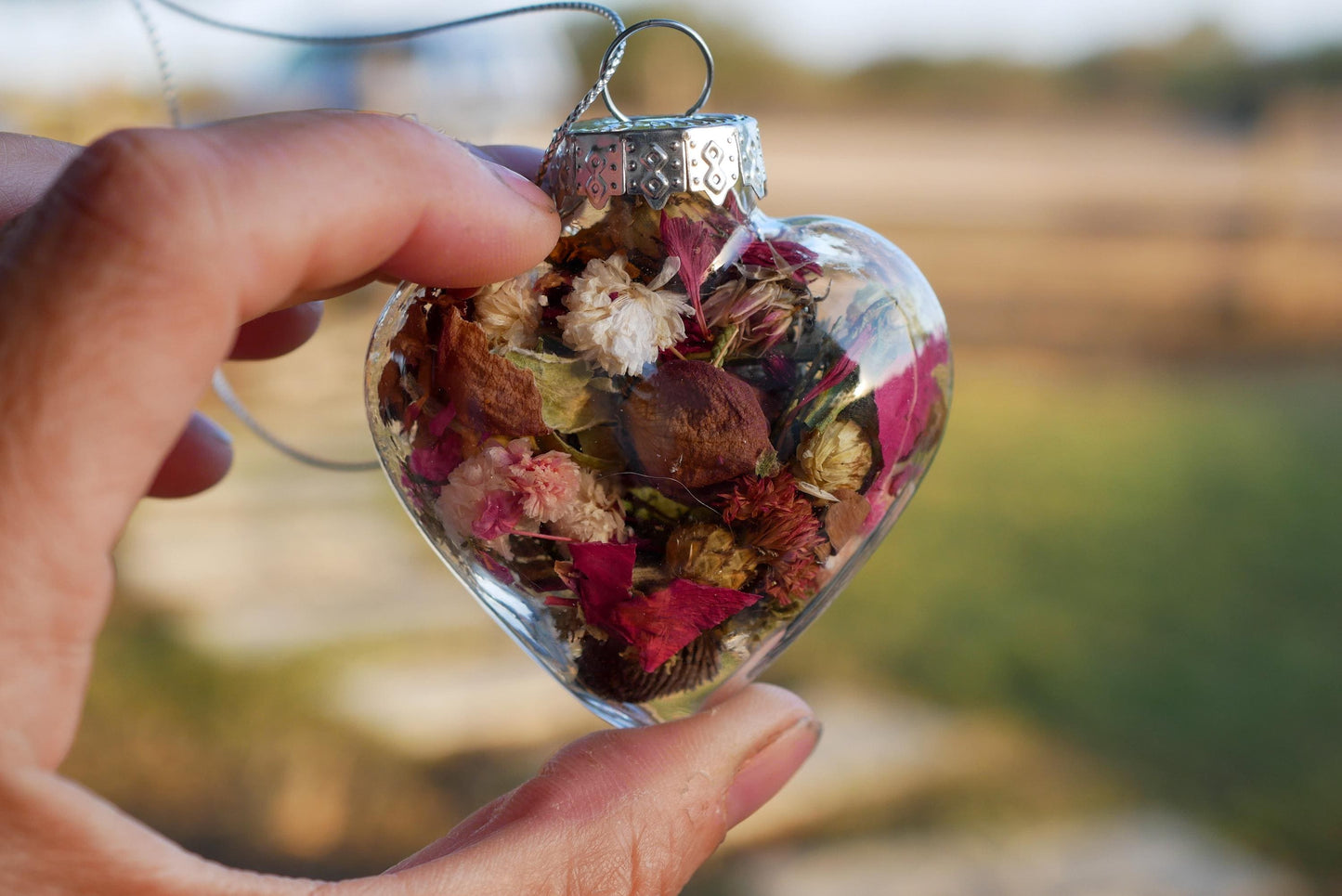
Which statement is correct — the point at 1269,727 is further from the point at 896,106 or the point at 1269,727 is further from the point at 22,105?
the point at 896,106

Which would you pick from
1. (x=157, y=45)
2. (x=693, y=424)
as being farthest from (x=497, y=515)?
(x=157, y=45)

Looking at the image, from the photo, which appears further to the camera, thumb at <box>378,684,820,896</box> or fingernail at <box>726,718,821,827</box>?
fingernail at <box>726,718,821,827</box>

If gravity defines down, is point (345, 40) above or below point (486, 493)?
above

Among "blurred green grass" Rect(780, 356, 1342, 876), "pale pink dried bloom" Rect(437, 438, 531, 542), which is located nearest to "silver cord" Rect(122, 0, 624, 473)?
"pale pink dried bloom" Rect(437, 438, 531, 542)

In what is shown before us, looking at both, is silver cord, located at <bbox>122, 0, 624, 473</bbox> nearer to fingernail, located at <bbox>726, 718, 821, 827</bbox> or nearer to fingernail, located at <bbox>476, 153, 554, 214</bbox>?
fingernail, located at <bbox>476, 153, 554, 214</bbox>

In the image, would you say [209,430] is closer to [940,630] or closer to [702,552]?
[702,552]

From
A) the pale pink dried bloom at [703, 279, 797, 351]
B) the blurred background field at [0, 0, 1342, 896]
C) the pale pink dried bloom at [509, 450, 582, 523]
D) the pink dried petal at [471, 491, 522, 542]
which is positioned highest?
the pale pink dried bloom at [703, 279, 797, 351]
